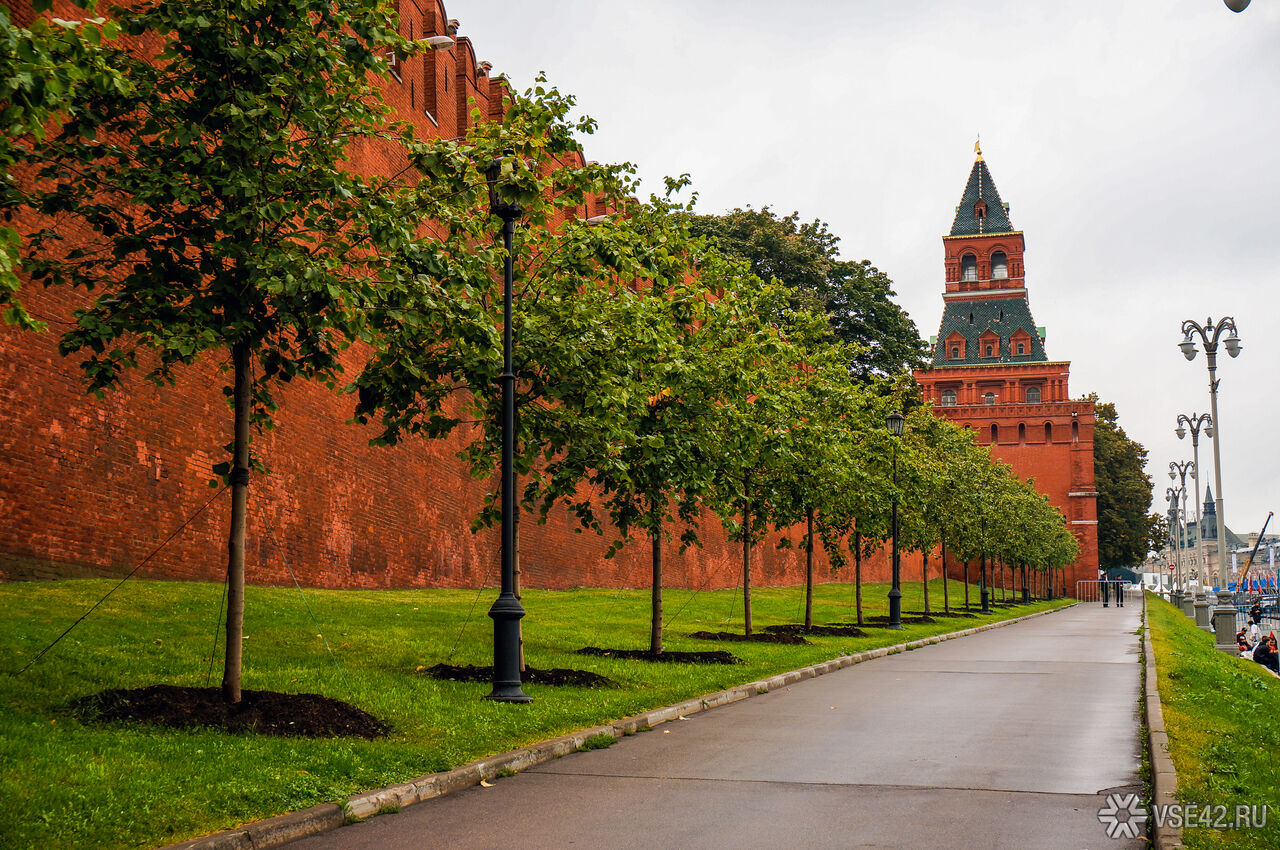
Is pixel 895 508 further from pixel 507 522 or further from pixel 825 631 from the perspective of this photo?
pixel 507 522

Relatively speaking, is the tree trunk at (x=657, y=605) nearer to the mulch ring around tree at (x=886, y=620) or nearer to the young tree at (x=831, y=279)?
the mulch ring around tree at (x=886, y=620)

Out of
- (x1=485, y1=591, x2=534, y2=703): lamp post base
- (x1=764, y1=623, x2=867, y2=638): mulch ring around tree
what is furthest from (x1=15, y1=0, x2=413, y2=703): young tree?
(x1=764, y1=623, x2=867, y2=638): mulch ring around tree

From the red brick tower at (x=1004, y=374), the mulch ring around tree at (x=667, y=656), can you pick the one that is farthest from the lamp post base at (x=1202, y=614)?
the red brick tower at (x=1004, y=374)

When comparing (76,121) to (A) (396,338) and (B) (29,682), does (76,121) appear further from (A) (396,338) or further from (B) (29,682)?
(B) (29,682)

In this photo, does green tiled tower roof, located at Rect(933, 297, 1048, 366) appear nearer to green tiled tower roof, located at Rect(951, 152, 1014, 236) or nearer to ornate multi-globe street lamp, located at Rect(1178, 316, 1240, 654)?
green tiled tower roof, located at Rect(951, 152, 1014, 236)

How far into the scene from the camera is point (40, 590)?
1284 cm

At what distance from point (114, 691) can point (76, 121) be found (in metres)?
4.37

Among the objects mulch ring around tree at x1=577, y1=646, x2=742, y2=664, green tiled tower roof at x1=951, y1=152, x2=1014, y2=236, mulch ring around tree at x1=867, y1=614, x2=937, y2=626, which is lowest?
mulch ring around tree at x1=867, y1=614, x2=937, y2=626

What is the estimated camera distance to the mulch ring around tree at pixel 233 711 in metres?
8.47

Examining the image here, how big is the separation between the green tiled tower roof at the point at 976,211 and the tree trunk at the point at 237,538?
96.5m

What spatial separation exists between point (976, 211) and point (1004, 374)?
16.4m

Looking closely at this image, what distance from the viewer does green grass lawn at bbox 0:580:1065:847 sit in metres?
6.39

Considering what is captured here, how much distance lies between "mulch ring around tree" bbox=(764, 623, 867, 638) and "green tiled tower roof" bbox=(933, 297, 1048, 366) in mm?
73064

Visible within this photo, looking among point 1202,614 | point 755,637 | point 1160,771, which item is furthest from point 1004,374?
point 1160,771
